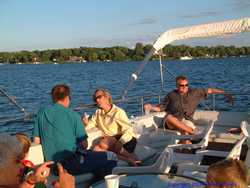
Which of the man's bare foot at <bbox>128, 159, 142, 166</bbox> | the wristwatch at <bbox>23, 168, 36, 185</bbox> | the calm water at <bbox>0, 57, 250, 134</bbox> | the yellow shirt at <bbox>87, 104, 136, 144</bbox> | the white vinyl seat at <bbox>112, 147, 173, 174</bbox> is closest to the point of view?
the wristwatch at <bbox>23, 168, 36, 185</bbox>

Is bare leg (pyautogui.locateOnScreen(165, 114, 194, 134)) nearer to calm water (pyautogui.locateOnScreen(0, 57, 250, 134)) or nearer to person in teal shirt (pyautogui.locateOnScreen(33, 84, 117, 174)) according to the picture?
calm water (pyautogui.locateOnScreen(0, 57, 250, 134))

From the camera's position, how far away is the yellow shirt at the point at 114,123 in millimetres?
5301

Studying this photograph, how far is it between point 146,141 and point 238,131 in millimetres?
1664

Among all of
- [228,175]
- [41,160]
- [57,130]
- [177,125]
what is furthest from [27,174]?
[177,125]

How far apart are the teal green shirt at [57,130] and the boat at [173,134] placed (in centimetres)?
26

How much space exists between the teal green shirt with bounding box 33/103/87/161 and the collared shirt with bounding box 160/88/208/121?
3049mm

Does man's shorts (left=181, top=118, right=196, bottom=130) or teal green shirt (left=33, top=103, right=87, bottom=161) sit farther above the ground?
teal green shirt (left=33, top=103, right=87, bottom=161)

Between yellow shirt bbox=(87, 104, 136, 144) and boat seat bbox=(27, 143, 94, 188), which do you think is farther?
yellow shirt bbox=(87, 104, 136, 144)

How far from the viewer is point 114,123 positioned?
5387 mm

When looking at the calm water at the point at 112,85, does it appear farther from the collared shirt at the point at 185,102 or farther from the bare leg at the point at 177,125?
the bare leg at the point at 177,125

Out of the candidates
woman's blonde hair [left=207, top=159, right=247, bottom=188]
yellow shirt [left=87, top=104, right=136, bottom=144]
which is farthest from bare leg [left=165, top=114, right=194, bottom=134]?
woman's blonde hair [left=207, top=159, right=247, bottom=188]

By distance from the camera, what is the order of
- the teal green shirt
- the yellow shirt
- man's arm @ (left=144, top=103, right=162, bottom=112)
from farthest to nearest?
man's arm @ (left=144, top=103, right=162, bottom=112), the yellow shirt, the teal green shirt

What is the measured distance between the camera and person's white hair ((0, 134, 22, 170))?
2178 millimetres

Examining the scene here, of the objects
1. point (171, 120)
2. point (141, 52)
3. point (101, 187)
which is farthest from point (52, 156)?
point (141, 52)
